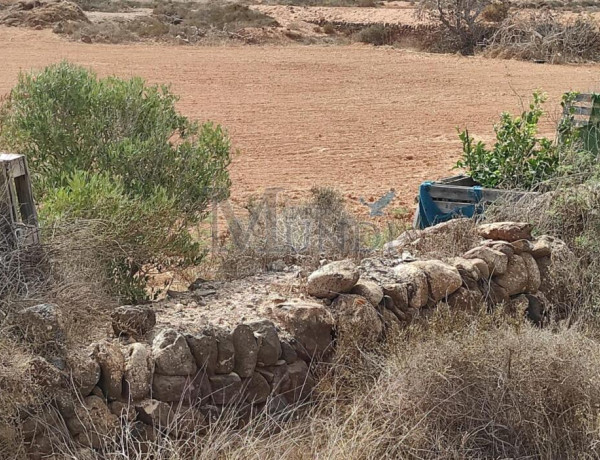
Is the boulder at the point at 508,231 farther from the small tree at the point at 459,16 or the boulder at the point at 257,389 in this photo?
the small tree at the point at 459,16

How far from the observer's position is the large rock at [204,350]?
16.3 feet

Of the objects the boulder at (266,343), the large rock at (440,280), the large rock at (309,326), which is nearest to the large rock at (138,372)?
the boulder at (266,343)

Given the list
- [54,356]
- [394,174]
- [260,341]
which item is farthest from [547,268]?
[394,174]

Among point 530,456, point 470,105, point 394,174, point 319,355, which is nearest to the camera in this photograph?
point 530,456

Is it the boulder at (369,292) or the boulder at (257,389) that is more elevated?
the boulder at (369,292)

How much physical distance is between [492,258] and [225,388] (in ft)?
8.10

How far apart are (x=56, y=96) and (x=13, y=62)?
16876 mm

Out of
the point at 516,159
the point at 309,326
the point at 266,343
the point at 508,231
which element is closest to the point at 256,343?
the point at 266,343

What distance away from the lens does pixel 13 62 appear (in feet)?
77.6

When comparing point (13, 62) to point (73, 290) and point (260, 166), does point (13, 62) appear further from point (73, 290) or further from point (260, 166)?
point (73, 290)

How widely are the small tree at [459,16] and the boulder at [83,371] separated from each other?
2830 centimetres

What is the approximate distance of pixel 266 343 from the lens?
17.2 ft

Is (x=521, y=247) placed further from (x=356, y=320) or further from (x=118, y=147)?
(x=118, y=147)

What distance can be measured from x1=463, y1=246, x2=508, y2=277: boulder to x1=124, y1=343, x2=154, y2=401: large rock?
281 centimetres
